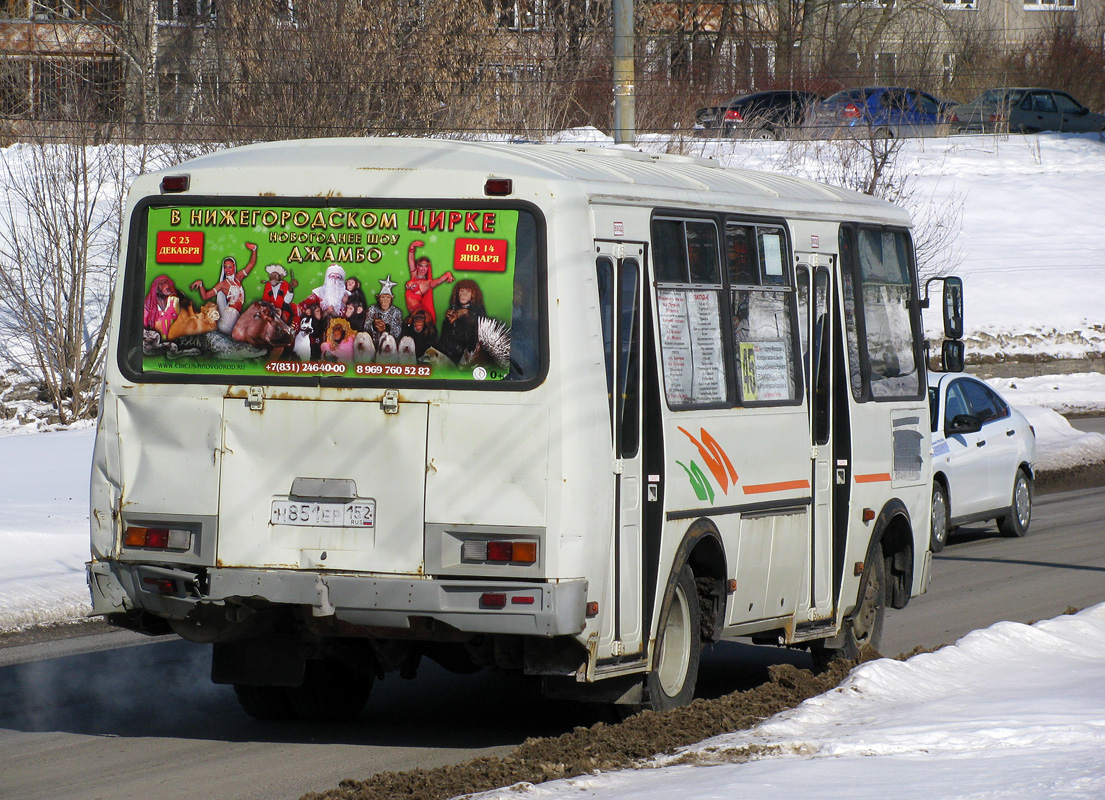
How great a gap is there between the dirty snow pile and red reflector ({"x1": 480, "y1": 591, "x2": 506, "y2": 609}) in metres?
0.90

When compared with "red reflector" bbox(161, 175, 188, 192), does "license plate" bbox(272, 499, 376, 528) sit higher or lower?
lower

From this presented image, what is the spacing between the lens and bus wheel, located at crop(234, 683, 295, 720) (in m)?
8.20

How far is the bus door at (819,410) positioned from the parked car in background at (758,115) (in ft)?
93.3

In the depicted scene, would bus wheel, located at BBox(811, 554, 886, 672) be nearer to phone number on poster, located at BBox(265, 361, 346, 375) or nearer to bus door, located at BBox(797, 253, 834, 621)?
bus door, located at BBox(797, 253, 834, 621)

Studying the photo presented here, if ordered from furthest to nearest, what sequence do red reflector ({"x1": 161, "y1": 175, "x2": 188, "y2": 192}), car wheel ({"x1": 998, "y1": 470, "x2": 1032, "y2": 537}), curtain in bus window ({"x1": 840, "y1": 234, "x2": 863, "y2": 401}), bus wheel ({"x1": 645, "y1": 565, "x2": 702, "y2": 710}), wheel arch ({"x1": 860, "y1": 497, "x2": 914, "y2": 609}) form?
car wheel ({"x1": 998, "y1": 470, "x2": 1032, "y2": 537}) → wheel arch ({"x1": 860, "y1": 497, "x2": 914, "y2": 609}) → curtain in bus window ({"x1": 840, "y1": 234, "x2": 863, "y2": 401}) → bus wheel ({"x1": 645, "y1": 565, "x2": 702, "y2": 710}) → red reflector ({"x1": 161, "y1": 175, "x2": 188, "y2": 192})

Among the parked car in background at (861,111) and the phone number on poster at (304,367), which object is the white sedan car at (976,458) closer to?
the phone number on poster at (304,367)

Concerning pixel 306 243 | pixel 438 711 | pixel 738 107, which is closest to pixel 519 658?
pixel 438 711

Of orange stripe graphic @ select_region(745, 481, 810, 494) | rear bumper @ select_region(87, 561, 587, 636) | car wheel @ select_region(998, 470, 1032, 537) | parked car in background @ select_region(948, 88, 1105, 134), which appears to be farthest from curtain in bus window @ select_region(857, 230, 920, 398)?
parked car in background @ select_region(948, 88, 1105, 134)

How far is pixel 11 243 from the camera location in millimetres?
27781

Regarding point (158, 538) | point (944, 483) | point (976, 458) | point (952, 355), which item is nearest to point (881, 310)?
point (952, 355)

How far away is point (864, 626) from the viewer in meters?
9.90

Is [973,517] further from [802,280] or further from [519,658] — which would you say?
[519,658]

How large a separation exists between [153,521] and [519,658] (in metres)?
1.77

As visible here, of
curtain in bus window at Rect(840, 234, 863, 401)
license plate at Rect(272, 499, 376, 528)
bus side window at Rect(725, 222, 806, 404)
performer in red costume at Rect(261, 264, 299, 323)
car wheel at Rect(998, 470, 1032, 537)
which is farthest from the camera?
car wheel at Rect(998, 470, 1032, 537)
